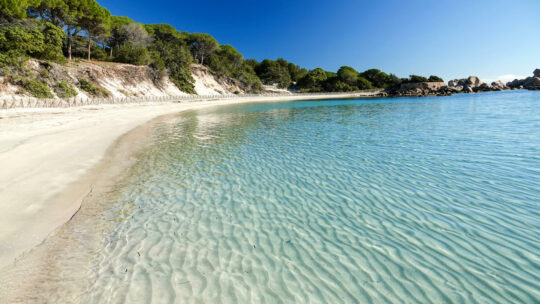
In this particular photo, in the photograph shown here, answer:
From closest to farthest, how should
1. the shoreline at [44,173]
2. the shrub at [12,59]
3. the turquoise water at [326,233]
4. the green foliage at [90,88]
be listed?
the turquoise water at [326,233] → the shoreline at [44,173] → the shrub at [12,59] → the green foliage at [90,88]

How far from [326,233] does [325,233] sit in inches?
0.8

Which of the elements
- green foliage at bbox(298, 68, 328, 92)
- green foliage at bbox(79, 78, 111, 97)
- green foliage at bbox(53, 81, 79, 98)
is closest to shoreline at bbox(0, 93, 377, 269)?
green foliage at bbox(53, 81, 79, 98)

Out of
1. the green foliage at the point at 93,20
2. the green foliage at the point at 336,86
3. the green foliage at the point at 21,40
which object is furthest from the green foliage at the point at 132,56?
the green foliage at the point at 336,86

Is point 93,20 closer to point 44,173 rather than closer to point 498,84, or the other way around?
point 44,173

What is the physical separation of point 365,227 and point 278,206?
84.9 inches

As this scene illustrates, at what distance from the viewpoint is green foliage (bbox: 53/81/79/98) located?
34.2m

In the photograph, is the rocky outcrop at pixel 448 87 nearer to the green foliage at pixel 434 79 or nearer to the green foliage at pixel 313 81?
the green foliage at pixel 434 79

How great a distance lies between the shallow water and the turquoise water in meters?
0.02

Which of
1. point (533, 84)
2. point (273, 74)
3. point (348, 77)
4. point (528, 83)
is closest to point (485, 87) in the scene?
point (533, 84)

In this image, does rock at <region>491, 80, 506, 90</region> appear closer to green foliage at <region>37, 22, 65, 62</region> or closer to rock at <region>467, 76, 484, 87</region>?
rock at <region>467, 76, 484, 87</region>

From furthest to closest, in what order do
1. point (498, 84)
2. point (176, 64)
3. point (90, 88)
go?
point (498, 84), point (176, 64), point (90, 88)

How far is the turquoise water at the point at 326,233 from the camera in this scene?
3.72m

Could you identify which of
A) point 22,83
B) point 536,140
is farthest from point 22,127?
point 536,140

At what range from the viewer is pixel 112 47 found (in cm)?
6347
